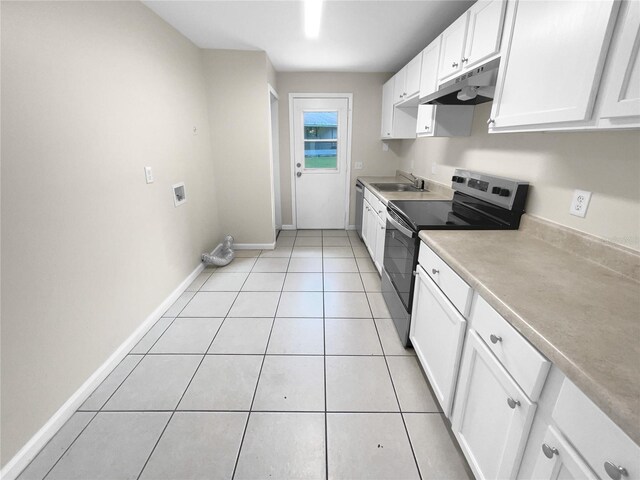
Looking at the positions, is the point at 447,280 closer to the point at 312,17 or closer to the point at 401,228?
the point at 401,228

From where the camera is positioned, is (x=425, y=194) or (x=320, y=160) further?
(x=320, y=160)

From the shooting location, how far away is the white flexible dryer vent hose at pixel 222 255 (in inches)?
130

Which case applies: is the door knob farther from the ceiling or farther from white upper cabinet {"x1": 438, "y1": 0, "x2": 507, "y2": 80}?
the ceiling

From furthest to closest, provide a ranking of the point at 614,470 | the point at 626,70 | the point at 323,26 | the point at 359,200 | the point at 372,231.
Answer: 1. the point at 359,200
2. the point at 372,231
3. the point at 323,26
4. the point at 626,70
5. the point at 614,470

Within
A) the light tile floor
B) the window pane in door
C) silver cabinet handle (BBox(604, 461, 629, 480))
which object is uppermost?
the window pane in door

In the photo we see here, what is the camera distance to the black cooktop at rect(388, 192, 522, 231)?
1.74 meters

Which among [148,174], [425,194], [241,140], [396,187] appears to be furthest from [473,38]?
[241,140]

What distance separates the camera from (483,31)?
62.3 inches

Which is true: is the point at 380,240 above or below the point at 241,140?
below

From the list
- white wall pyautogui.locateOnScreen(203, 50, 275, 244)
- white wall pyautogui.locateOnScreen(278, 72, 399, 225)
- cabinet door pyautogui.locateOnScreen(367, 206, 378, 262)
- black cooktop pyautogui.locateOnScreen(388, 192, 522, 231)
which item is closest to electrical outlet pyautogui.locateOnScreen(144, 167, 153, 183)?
white wall pyautogui.locateOnScreen(203, 50, 275, 244)

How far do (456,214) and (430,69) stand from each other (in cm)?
123

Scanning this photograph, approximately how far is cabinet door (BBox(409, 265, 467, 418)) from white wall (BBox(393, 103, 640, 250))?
729 millimetres

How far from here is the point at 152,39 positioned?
2270 millimetres

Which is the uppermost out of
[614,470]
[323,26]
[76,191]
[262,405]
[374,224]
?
[323,26]
